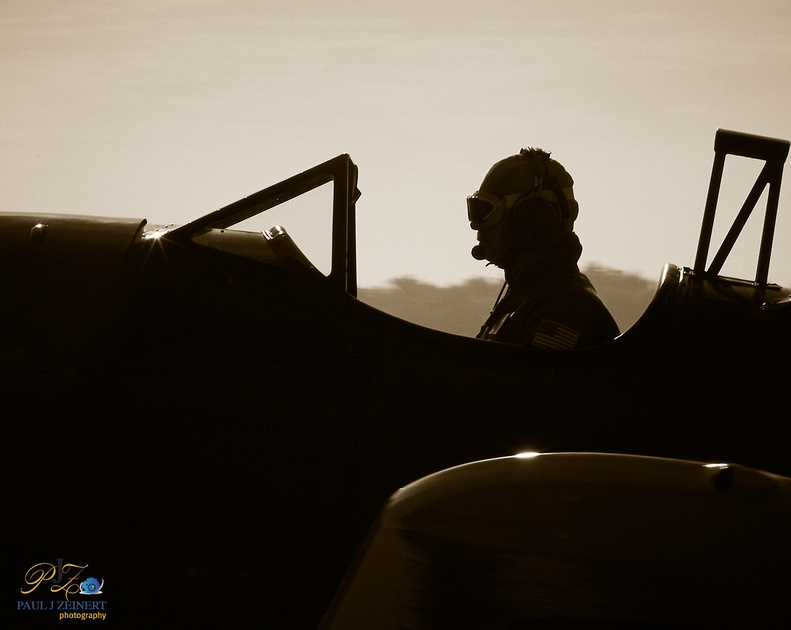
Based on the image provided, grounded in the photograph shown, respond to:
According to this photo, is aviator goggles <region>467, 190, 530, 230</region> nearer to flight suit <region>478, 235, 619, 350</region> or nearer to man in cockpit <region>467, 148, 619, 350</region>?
man in cockpit <region>467, 148, 619, 350</region>

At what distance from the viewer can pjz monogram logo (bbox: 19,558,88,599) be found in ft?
7.98

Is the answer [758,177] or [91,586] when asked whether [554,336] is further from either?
[91,586]

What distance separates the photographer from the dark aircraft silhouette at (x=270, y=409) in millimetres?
Answer: 2434

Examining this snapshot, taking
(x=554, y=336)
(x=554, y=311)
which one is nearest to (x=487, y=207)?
(x=554, y=311)

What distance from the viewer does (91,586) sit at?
8.01 feet

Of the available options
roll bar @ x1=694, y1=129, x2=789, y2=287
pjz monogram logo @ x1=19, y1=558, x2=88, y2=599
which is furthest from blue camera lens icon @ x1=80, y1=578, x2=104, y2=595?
roll bar @ x1=694, y1=129, x2=789, y2=287

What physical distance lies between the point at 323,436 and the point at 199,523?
478 millimetres

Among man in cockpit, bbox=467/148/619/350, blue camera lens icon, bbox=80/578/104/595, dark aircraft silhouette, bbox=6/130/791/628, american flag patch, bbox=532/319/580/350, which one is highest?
man in cockpit, bbox=467/148/619/350

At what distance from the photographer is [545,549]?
1.65 metres

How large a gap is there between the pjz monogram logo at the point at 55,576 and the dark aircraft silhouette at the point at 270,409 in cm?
3

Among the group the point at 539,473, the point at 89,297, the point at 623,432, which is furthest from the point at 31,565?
the point at 623,432

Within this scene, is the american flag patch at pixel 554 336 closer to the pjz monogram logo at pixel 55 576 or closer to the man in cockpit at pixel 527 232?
the man in cockpit at pixel 527 232

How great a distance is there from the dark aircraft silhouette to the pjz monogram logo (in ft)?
0.09

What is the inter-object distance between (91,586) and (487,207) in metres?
Answer: 2.33
